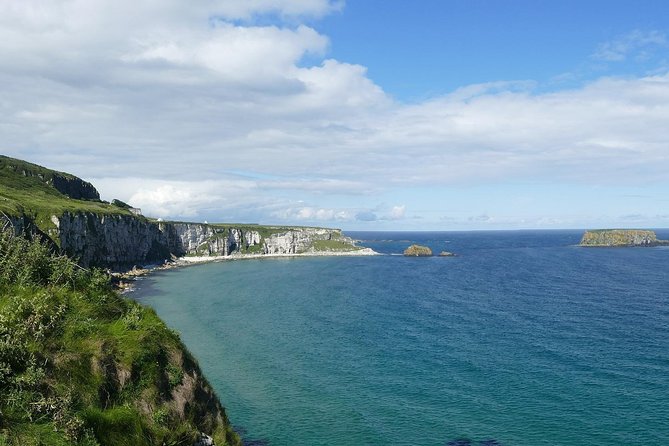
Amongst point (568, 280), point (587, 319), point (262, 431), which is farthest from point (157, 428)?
point (568, 280)

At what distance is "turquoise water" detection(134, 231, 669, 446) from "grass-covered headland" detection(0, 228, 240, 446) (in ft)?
64.2

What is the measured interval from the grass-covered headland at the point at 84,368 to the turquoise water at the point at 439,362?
19.6 metres

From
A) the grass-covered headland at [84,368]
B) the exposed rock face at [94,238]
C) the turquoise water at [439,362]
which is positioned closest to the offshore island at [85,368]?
the grass-covered headland at [84,368]

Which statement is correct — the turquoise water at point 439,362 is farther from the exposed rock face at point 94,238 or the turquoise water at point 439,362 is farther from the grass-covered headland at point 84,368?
the exposed rock face at point 94,238

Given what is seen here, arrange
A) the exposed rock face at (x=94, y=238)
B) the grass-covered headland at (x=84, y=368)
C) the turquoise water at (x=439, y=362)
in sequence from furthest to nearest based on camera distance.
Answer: the exposed rock face at (x=94, y=238) → the turquoise water at (x=439, y=362) → the grass-covered headland at (x=84, y=368)

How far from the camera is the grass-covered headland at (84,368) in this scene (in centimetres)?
2014

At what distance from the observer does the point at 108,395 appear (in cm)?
2386

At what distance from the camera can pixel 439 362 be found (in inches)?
2608

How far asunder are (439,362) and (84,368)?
52.2 m

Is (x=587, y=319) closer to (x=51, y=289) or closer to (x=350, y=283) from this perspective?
(x=350, y=283)

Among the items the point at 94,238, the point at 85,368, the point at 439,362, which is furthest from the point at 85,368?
the point at 94,238

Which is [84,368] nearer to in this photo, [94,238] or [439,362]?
[439,362]

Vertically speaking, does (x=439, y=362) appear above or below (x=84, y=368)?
below

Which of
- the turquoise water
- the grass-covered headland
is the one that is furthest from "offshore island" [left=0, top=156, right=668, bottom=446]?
the turquoise water
